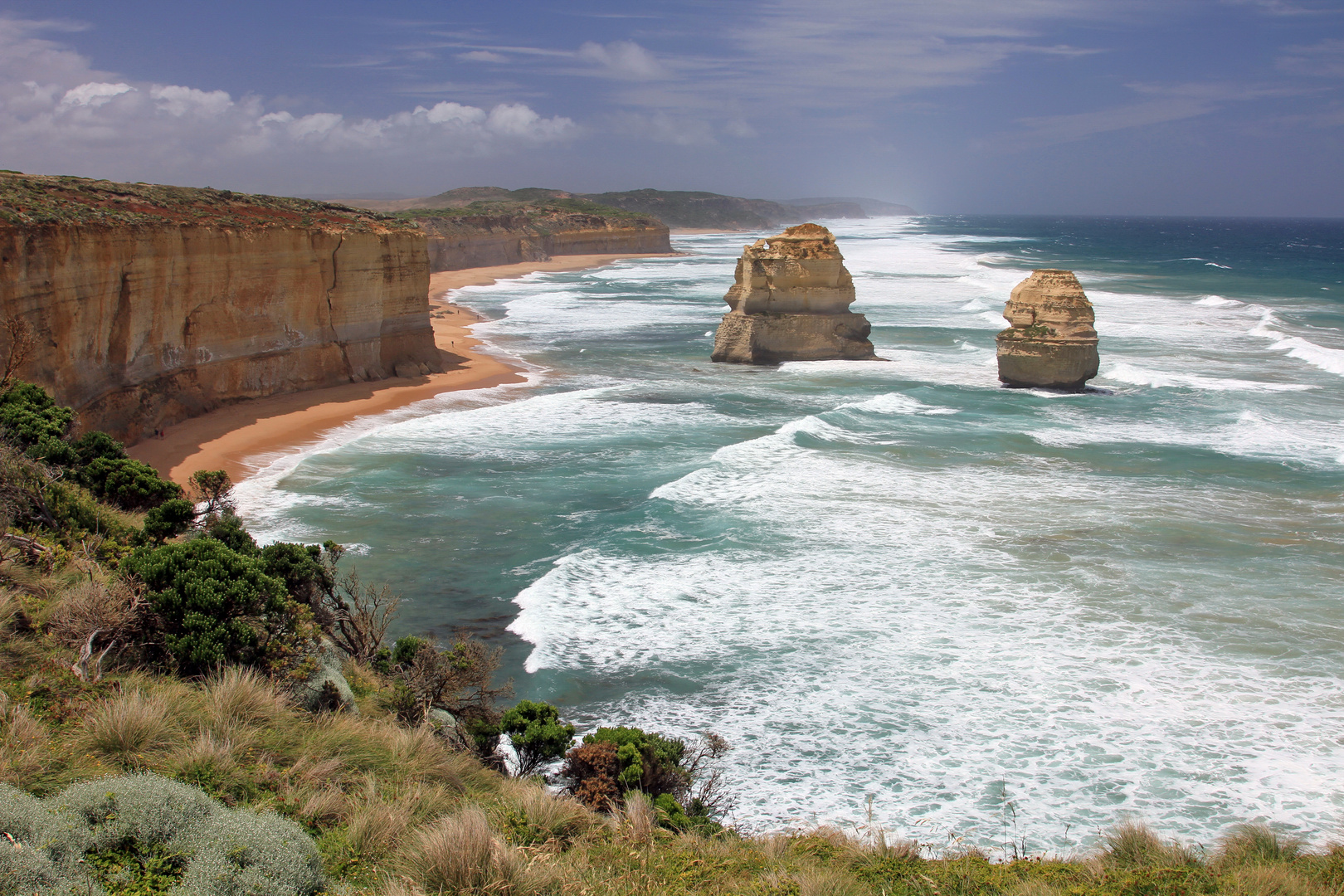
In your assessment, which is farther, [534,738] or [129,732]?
[534,738]

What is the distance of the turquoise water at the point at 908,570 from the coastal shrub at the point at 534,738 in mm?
1353

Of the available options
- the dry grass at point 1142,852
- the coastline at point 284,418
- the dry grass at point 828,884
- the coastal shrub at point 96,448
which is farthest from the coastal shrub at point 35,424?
the dry grass at point 1142,852

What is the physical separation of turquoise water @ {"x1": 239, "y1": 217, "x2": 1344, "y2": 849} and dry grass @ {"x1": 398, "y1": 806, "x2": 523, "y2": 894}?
3.43 meters

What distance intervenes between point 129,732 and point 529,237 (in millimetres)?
84577

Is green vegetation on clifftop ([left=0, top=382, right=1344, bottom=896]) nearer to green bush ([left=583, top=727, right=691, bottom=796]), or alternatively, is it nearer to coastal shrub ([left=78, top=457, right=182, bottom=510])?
green bush ([left=583, top=727, right=691, bottom=796])

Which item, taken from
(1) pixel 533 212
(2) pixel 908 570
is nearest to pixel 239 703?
(2) pixel 908 570

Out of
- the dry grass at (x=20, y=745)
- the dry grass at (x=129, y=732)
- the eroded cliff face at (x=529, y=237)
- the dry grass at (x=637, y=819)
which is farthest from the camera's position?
the eroded cliff face at (x=529, y=237)

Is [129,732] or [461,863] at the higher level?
[129,732]

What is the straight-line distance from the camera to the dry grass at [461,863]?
5.04 metres

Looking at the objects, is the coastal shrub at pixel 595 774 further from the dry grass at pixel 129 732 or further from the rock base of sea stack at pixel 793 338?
the rock base of sea stack at pixel 793 338

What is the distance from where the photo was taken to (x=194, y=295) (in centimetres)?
2256

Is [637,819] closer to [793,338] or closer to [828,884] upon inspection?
[828,884]

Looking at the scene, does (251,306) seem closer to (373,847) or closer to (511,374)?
(511,374)

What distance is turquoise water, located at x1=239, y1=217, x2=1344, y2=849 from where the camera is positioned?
8.85 m
